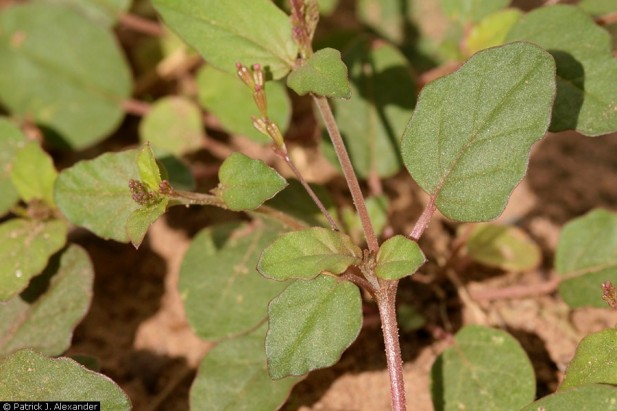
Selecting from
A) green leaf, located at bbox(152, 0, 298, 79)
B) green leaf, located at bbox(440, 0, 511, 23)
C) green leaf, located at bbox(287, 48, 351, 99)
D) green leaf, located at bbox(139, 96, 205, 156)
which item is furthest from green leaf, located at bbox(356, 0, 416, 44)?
green leaf, located at bbox(287, 48, 351, 99)

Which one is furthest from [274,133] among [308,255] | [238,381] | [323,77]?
[238,381]

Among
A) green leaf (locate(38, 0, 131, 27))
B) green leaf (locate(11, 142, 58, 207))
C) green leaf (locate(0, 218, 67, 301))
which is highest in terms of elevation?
green leaf (locate(38, 0, 131, 27))

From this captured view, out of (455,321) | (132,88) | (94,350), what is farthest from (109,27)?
(455,321)

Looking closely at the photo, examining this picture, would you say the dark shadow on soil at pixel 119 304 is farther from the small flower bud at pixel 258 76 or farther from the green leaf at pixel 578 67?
the green leaf at pixel 578 67

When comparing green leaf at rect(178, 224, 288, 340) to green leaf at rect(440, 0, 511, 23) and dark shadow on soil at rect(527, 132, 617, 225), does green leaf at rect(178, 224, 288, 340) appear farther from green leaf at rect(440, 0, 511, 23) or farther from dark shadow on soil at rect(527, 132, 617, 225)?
dark shadow on soil at rect(527, 132, 617, 225)

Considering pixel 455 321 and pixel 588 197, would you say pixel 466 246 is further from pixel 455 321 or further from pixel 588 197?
pixel 588 197

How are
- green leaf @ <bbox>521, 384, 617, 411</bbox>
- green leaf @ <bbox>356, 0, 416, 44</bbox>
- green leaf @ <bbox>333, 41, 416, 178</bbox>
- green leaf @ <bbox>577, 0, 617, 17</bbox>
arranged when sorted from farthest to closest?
green leaf @ <bbox>356, 0, 416, 44</bbox> → green leaf @ <bbox>333, 41, 416, 178</bbox> → green leaf @ <bbox>577, 0, 617, 17</bbox> → green leaf @ <bbox>521, 384, 617, 411</bbox>

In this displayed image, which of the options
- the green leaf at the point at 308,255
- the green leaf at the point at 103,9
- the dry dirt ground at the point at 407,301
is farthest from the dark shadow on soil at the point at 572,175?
the green leaf at the point at 103,9
